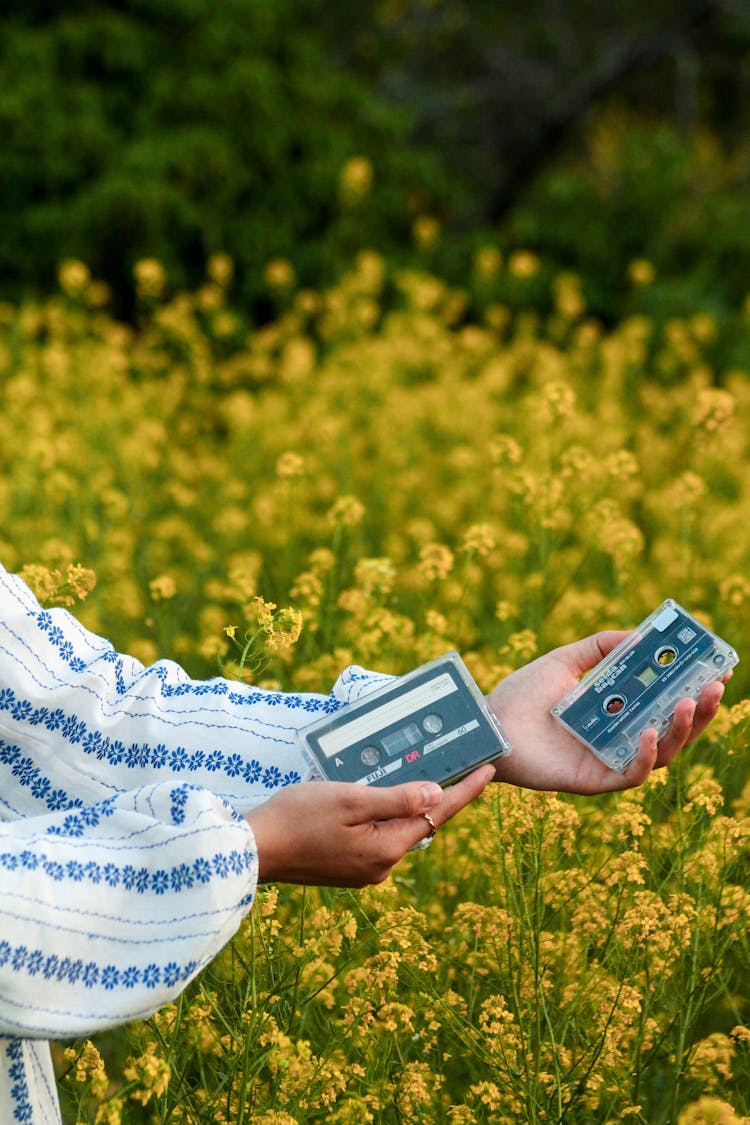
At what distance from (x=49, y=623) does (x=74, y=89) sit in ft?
20.0

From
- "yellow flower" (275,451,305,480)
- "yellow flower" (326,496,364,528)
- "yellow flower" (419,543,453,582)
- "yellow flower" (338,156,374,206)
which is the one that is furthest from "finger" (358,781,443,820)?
"yellow flower" (338,156,374,206)

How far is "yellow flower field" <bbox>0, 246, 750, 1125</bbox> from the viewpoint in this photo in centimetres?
161

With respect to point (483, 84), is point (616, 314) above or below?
below

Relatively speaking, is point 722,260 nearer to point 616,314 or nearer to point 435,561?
point 616,314

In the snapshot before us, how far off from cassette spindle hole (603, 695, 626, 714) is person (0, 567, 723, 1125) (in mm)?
58

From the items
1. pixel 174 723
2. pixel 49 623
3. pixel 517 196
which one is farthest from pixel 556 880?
pixel 517 196

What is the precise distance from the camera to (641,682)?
5.13 feet

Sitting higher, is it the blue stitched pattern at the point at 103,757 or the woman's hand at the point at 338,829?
the blue stitched pattern at the point at 103,757

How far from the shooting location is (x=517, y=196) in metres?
8.30

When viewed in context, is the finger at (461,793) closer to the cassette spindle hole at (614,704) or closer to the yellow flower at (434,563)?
the cassette spindle hole at (614,704)

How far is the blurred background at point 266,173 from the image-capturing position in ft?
22.5

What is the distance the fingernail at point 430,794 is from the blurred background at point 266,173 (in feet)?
17.2

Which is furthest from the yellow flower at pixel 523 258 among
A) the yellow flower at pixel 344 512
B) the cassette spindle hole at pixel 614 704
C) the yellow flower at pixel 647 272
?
the cassette spindle hole at pixel 614 704

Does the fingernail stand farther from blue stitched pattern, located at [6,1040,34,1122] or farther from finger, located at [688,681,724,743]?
blue stitched pattern, located at [6,1040,34,1122]
